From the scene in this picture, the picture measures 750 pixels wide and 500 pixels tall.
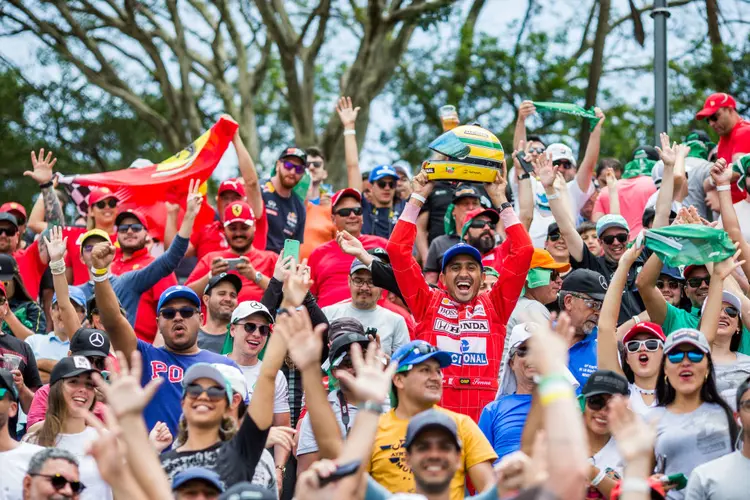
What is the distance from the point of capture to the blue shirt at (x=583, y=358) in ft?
27.9

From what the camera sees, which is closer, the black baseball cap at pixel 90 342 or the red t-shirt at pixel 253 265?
the black baseball cap at pixel 90 342

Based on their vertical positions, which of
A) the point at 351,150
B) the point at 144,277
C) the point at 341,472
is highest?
the point at 351,150

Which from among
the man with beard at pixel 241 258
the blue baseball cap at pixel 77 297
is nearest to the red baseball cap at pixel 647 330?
the man with beard at pixel 241 258

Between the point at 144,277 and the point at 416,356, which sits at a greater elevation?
the point at 144,277

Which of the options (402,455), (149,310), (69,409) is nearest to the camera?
(402,455)

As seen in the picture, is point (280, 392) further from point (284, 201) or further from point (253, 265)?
point (284, 201)

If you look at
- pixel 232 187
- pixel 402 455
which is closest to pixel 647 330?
pixel 402 455

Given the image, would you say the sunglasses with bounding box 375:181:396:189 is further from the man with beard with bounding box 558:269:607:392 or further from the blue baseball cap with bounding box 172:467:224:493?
the blue baseball cap with bounding box 172:467:224:493

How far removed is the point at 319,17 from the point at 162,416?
13.3m

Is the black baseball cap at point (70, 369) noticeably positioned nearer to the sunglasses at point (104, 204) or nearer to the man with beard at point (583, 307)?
the man with beard at point (583, 307)

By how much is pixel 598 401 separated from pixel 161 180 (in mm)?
6005

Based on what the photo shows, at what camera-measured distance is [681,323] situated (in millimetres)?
8883

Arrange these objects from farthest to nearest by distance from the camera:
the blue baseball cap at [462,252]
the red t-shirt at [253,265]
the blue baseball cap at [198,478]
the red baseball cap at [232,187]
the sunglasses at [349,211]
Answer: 1. the red baseball cap at [232,187]
2. the sunglasses at [349,211]
3. the red t-shirt at [253,265]
4. the blue baseball cap at [462,252]
5. the blue baseball cap at [198,478]

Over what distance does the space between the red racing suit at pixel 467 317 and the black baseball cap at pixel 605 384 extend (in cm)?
127
